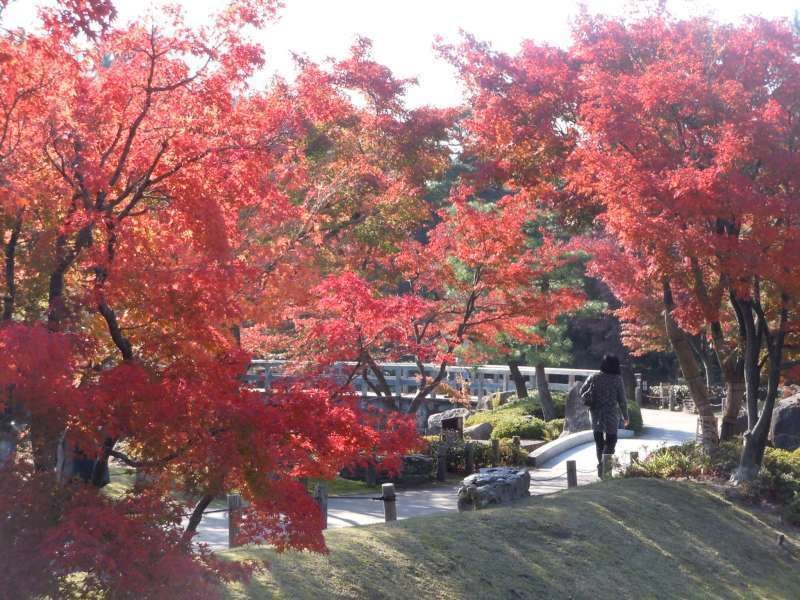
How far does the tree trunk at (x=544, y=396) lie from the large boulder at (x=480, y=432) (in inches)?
119

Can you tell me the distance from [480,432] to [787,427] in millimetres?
6742

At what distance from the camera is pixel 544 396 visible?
23906mm

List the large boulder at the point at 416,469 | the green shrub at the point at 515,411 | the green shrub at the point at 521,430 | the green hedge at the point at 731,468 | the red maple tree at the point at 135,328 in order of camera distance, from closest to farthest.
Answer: the red maple tree at the point at 135,328 → the green hedge at the point at 731,468 → the large boulder at the point at 416,469 → the green shrub at the point at 521,430 → the green shrub at the point at 515,411

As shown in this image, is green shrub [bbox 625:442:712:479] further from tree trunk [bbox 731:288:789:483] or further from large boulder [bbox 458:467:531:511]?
large boulder [bbox 458:467:531:511]

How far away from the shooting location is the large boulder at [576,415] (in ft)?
66.7

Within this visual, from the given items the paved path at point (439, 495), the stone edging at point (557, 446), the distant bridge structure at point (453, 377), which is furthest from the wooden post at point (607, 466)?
the distant bridge structure at point (453, 377)

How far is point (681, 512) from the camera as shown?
11102mm

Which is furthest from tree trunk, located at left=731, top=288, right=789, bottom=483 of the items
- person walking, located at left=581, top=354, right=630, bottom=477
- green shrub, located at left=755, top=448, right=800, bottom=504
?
person walking, located at left=581, top=354, right=630, bottom=477

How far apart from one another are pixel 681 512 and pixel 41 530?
8.03 m

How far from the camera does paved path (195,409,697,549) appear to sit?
38.1 ft

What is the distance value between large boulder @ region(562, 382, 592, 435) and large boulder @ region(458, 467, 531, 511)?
9.46m

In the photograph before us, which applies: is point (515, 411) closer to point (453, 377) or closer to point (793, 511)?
point (453, 377)

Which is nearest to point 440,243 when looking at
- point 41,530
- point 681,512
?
point 681,512

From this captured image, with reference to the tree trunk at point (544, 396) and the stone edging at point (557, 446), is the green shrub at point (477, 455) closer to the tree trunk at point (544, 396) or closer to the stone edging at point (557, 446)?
the stone edging at point (557, 446)
